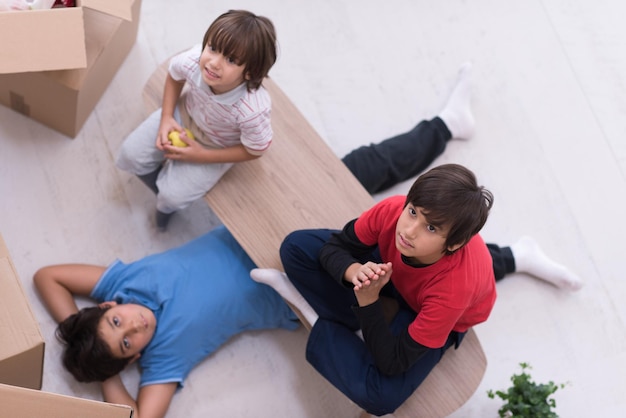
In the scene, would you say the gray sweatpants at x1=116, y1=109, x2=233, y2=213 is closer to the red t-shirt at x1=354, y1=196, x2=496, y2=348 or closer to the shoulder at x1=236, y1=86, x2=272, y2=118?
the shoulder at x1=236, y1=86, x2=272, y2=118

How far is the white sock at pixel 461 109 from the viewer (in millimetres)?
1998

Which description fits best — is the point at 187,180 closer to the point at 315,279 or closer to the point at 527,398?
the point at 315,279

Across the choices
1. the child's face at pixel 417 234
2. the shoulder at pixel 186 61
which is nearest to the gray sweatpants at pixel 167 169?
the shoulder at pixel 186 61

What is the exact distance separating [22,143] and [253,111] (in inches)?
27.6

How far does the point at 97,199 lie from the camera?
1894mm

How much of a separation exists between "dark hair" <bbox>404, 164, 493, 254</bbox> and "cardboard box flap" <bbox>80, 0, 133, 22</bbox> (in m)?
0.69

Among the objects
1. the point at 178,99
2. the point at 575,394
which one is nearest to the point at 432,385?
the point at 575,394

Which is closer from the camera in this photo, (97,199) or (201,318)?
(201,318)

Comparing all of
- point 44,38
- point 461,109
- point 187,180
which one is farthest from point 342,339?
point 44,38

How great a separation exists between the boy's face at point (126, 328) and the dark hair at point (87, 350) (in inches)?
0.5

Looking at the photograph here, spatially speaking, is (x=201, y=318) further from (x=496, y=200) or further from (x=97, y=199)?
(x=496, y=200)

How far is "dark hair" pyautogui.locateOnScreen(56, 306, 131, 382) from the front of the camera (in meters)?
1.65

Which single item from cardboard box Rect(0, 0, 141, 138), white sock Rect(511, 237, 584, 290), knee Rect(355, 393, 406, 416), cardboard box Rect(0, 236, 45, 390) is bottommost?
white sock Rect(511, 237, 584, 290)

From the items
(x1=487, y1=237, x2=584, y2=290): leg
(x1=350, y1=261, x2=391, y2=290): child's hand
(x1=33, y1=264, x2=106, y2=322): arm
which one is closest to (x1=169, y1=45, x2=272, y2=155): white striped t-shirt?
(x1=350, y1=261, x2=391, y2=290): child's hand
